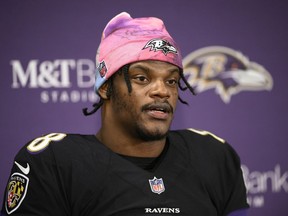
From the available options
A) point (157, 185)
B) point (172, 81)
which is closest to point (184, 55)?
point (172, 81)

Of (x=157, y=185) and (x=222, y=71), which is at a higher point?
(x=222, y=71)

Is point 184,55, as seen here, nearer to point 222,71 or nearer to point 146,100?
point 222,71

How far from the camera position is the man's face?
1.45 metres

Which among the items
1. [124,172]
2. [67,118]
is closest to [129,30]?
[124,172]

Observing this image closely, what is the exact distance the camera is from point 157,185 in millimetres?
1431

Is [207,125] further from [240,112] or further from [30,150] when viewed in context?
[30,150]

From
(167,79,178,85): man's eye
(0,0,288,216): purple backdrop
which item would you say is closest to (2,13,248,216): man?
(167,79,178,85): man's eye

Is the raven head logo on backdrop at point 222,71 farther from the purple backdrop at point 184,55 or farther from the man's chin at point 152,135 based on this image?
the man's chin at point 152,135

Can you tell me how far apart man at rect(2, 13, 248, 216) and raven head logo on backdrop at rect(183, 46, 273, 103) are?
0.67 metres

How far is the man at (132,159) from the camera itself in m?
1.37

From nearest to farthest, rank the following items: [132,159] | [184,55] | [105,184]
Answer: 1. [105,184]
2. [132,159]
3. [184,55]

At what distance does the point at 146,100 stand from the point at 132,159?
0.19 m

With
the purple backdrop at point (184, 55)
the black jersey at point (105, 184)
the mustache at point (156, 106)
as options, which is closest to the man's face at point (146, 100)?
the mustache at point (156, 106)

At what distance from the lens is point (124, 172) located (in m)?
1.43
